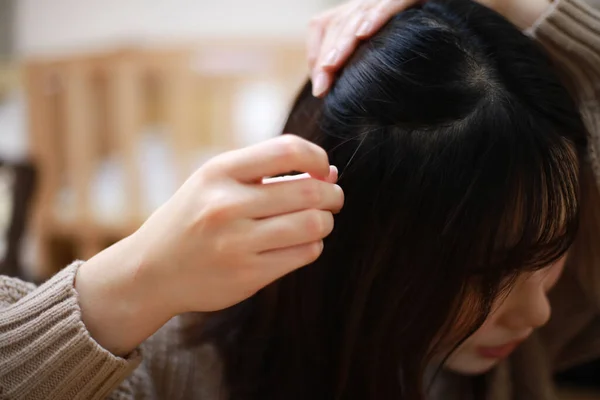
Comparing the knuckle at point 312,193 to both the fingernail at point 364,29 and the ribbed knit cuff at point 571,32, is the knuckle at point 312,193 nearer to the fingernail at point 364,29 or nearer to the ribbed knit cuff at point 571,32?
the fingernail at point 364,29

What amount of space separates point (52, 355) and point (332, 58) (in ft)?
1.22

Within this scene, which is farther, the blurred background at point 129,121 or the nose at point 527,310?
the blurred background at point 129,121

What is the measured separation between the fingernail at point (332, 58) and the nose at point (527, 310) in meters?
0.31

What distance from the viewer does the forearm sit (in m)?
0.51

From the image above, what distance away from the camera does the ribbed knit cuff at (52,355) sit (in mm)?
518

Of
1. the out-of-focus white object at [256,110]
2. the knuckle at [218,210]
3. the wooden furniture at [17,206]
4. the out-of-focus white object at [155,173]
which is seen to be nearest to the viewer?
the knuckle at [218,210]

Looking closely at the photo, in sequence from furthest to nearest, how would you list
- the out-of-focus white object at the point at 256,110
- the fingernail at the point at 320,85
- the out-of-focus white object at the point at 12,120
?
1. the out-of-focus white object at the point at 12,120
2. the out-of-focus white object at the point at 256,110
3. the fingernail at the point at 320,85

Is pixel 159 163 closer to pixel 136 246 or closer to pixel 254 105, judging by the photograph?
pixel 254 105

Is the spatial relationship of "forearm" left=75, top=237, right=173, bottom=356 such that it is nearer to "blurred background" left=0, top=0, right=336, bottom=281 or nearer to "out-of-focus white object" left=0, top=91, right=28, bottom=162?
"blurred background" left=0, top=0, right=336, bottom=281

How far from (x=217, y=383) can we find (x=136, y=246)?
292 millimetres

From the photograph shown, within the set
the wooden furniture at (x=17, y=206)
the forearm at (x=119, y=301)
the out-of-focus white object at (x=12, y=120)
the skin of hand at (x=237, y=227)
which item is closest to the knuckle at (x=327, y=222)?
the skin of hand at (x=237, y=227)

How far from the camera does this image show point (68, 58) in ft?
7.19

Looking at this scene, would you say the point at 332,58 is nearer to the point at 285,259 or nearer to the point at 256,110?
the point at 285,259

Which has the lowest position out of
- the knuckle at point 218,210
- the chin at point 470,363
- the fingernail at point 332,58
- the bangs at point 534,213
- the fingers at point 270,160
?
the chin at point 470,363
